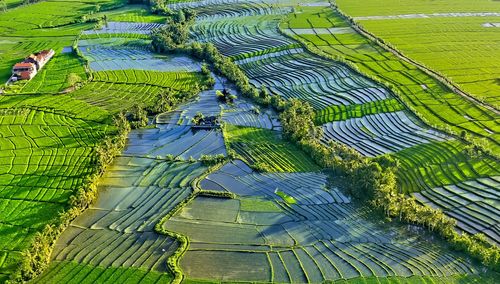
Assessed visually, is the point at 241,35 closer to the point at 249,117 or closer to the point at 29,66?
the point at 249,117

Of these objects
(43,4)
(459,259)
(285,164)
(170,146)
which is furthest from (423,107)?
(43,4)

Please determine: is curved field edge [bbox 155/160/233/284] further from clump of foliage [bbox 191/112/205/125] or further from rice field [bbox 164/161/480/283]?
clump of foliage [bbox 191/112/205/125]

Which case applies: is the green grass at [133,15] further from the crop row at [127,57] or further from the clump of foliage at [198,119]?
the clump of foliage at [198,119]

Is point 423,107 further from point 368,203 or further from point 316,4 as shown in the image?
point 316,4

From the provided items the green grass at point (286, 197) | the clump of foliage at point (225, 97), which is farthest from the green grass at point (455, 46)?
the green grass at point (286, 197)

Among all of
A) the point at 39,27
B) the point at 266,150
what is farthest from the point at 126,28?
the point at 266,150
